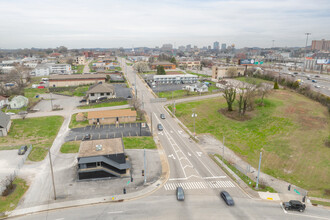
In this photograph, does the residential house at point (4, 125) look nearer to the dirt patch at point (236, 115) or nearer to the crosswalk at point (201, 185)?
the crosswalk at point (201, 185)

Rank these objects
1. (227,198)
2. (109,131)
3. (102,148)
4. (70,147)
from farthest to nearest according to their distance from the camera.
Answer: (109,131) < (70,147) < (102,148) < (227,198)

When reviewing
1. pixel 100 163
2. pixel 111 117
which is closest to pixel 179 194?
pixel 100 163

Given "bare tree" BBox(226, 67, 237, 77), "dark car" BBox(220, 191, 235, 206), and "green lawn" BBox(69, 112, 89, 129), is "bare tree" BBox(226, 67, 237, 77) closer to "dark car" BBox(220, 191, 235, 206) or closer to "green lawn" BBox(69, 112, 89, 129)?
"green lawn" BBox(69, 112, 89, 129)

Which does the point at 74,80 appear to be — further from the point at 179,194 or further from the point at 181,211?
the point at 181,211

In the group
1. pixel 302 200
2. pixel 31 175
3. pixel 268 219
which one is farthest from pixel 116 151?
pixel 302 200

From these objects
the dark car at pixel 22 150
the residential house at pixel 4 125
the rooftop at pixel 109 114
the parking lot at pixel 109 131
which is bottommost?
the dark car at pixel 22 150


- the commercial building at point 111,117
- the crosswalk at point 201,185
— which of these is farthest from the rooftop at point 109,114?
the crosswalk at point 201,185
